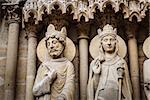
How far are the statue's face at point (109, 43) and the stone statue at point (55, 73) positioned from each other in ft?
1.60

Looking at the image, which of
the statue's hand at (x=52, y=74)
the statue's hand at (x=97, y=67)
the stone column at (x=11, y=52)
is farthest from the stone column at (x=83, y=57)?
the stone column at (x=11, y=52)

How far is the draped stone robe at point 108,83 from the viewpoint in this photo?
496cm

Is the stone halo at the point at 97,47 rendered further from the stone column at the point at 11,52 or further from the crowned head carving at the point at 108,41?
the stone column at the point at 11,52

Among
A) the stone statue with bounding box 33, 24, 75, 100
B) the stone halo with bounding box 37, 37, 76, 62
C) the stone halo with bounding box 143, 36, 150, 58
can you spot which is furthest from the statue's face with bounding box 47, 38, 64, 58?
the stone halo with bounding box 143, 36, 150, 58

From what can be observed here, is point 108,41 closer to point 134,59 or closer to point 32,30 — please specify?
point 134,59

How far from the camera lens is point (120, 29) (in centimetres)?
587

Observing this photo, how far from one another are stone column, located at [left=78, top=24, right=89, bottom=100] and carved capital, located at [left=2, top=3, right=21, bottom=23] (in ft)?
2.97

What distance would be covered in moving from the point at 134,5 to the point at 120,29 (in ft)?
1.39

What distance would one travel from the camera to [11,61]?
5.62m

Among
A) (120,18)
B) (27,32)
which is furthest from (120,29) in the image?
(27,32)

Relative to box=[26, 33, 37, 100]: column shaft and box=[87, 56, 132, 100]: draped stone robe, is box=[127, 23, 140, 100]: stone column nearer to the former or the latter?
box=[87, 56, 132, 100]: draped stone robe

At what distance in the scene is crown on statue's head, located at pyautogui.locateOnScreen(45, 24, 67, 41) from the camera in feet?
17.7

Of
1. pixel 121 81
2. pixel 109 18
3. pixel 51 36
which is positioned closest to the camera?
pixel 121 81

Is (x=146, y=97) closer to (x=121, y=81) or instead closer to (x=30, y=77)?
(x=121, y=81)
